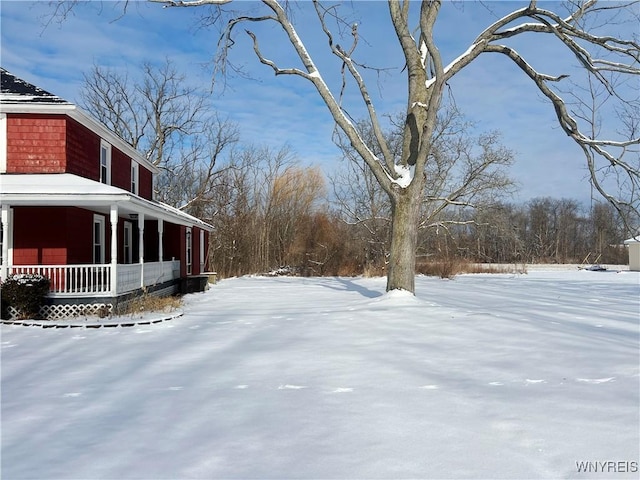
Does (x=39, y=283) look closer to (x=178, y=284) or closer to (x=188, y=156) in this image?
(x=178, y=284)

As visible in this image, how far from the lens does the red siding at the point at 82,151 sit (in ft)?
42.9

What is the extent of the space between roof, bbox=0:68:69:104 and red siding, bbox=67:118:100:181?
33.4 inches

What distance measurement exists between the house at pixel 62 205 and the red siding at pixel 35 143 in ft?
0.08

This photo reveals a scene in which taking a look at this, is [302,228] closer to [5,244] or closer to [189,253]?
[189,253]

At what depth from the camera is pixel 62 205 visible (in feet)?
38.1

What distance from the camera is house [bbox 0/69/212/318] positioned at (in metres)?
11.0

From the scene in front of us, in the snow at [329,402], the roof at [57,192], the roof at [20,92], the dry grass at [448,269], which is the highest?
the roof at [20,92]

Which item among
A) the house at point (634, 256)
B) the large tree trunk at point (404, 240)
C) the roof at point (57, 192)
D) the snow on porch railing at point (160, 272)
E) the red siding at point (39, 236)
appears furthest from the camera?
the house at point (634, 256)

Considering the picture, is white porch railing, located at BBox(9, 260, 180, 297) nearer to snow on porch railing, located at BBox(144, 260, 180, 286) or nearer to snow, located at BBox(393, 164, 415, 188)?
snow on porch railing, located at BBox(144, 260, 180, 286)

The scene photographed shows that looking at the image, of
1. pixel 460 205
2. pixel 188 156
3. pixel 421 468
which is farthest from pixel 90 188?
pixel 188 156

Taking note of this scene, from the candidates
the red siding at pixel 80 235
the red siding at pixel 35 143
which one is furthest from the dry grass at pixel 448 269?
the red siding at pixel 35 143

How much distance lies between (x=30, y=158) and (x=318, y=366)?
11011mm

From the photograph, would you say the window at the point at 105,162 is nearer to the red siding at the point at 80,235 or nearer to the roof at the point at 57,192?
the red siding at the point at 80,235

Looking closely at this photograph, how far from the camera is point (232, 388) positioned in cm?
504
